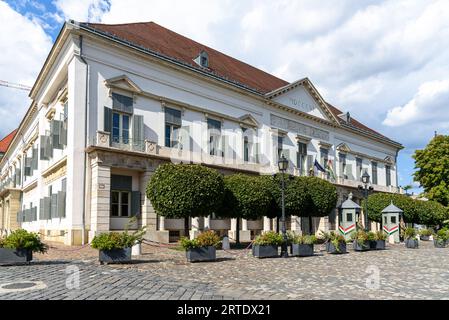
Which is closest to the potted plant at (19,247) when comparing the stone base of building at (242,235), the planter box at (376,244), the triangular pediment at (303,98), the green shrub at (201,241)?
the green shrub at (201,241)

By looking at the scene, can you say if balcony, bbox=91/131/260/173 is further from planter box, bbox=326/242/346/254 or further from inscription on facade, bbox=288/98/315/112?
planter box, bbox=326/242/346/254

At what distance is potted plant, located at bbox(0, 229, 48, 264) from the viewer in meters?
12.2

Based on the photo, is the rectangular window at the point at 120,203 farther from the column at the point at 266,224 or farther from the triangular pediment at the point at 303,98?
the triangular pediment at the point at 303,98

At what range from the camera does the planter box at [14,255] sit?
12148mm

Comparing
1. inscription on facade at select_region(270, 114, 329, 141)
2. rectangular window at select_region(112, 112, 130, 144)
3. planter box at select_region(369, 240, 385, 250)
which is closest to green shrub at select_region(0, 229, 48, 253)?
rectangular window at select_region(112, 112, 130, 144)

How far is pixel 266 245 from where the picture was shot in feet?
51.2

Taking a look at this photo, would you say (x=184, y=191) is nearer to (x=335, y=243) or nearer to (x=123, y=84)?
(x=335, y=243)

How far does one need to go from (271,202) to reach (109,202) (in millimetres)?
8294

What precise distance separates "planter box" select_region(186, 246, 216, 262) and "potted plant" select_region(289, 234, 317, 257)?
3.87m

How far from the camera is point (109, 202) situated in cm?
2111

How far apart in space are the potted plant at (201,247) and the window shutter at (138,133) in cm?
994

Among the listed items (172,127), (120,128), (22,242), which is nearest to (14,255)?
(22,242)

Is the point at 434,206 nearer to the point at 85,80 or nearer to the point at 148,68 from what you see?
the point at 148,68
